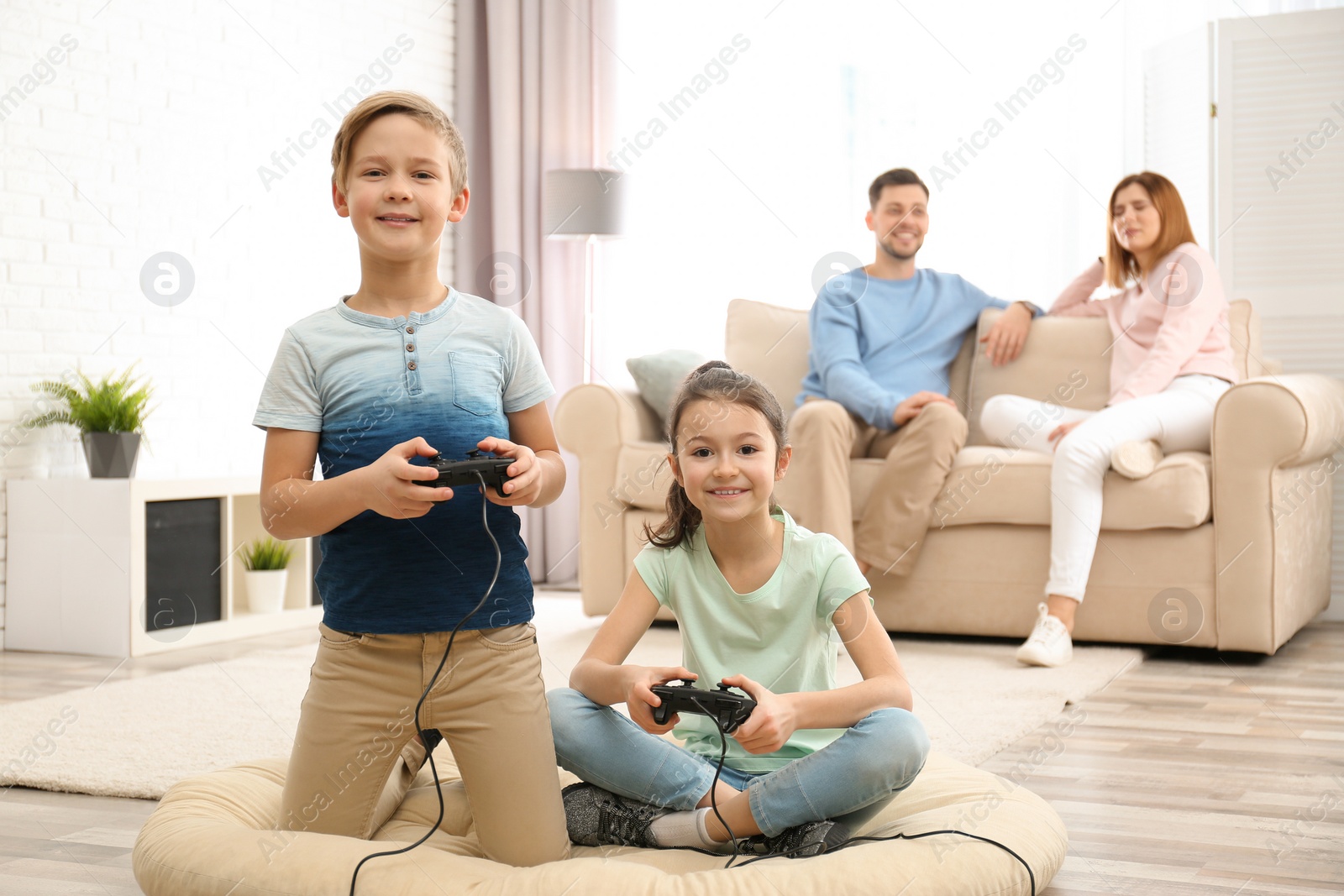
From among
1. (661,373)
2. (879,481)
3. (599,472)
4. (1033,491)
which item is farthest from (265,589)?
(1033,491)

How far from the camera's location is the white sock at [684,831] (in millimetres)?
1468

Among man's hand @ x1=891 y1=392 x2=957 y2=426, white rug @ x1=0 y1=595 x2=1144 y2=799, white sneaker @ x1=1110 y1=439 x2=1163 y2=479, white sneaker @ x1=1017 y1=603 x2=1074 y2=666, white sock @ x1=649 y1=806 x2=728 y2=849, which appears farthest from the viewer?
man's hand @ x1=891 y1=392 x2=957 y2=426

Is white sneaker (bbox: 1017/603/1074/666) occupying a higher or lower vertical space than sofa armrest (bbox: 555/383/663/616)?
lower

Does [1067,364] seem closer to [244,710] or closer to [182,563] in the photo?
[244,710]

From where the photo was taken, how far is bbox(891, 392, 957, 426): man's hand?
321cm

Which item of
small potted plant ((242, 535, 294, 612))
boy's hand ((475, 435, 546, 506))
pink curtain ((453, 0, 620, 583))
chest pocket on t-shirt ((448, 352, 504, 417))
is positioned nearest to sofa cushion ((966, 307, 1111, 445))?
pink curtain ((453, 0, 620, 583))

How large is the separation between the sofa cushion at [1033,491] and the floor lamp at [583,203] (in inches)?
64.7

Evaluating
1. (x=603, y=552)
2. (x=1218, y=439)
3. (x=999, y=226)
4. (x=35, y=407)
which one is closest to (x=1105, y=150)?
(x=999, y=226)

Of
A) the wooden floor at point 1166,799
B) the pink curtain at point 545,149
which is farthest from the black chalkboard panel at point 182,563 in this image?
the pink curtain at point 545,149

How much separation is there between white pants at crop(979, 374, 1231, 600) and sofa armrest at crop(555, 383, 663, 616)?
1112 millimetres

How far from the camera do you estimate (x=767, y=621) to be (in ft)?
5.07

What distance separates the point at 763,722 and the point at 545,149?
379cm

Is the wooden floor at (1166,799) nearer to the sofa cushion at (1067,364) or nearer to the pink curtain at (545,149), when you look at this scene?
the sofa cushion at (1067,364)

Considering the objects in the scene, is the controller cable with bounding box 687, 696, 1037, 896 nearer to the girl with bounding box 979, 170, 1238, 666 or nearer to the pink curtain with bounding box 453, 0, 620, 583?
the girl with bounding box 979, 170, 1238, 666
